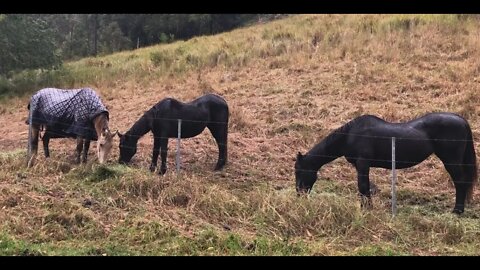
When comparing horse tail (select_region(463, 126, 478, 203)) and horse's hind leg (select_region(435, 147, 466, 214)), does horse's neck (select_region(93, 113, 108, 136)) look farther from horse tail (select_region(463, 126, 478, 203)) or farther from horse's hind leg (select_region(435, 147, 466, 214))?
horse tail (select_region(463, 126, 478, 203))

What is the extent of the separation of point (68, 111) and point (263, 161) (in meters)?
3.94

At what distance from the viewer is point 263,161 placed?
11.2m

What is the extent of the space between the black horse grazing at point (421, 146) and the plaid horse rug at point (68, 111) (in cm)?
486

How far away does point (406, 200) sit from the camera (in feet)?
29.8

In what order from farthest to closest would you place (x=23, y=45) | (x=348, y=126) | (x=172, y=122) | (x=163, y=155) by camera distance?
1. (x=23, y=45)
2. (x=172, y=122)
3. (x=163, y=155)
4. (x=348, y=126)

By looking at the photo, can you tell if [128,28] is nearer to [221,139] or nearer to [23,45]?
[23,45]

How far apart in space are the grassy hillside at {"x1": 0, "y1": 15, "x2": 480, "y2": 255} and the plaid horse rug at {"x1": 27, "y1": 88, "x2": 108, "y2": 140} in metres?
0.72

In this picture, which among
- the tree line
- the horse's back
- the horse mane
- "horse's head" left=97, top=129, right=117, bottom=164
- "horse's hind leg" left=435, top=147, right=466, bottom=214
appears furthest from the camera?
the tree line

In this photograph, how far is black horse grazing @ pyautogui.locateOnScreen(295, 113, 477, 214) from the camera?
834 cm

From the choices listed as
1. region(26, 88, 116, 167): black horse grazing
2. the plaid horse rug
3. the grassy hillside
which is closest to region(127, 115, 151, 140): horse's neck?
region(26, 88, 116, 167): black horse grazing

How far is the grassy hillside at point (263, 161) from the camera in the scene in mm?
6941

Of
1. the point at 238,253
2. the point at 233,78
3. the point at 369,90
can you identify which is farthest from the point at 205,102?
the point at 233,78

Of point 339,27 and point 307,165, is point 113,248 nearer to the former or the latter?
point 307,165

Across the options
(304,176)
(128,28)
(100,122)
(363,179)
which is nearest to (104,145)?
(100,122)
